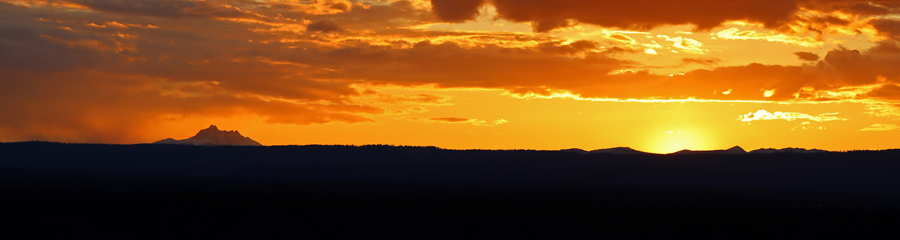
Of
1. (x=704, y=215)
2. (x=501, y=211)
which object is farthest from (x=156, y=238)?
(x=704, y=215)

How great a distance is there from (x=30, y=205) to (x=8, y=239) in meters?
28.0

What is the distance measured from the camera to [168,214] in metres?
76.1

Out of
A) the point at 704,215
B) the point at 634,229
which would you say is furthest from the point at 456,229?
the point at 704,215

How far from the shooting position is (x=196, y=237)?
199 ft

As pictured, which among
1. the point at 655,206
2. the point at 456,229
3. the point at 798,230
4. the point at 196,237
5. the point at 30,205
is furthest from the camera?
the point at 655,206

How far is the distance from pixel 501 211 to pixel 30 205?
37.5 meters

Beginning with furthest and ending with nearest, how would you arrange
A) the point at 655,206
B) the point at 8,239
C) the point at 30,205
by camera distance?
the point at 655,206
the point at 30,205
the point at 8,239

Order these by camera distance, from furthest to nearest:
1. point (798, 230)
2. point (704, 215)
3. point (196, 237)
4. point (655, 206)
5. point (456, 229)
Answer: point (655, 206), point (704, 215), point (798, 230), point (456, 229), point (196, 237)

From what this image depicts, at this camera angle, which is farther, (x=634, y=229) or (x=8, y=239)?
(x=634, y=229)

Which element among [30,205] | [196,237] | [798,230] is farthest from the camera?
[30,205]

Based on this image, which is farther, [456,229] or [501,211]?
[501,211]

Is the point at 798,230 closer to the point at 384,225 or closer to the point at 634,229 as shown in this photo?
the point at 634,229

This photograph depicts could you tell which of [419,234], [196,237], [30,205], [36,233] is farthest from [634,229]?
[30,205]

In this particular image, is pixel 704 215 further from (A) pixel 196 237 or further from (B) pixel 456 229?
(A) pixel 196 237
